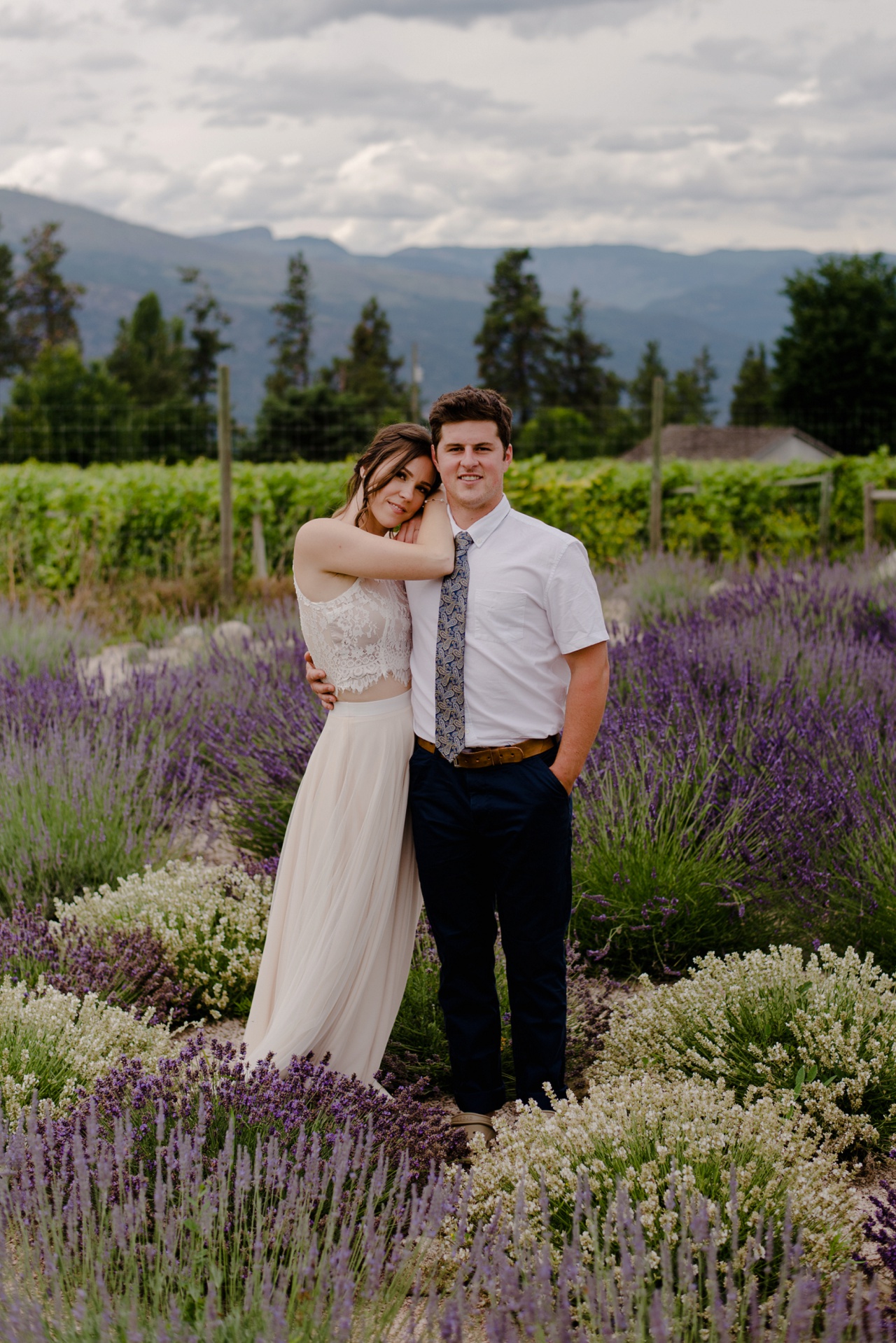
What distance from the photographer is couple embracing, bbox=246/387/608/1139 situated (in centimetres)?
264

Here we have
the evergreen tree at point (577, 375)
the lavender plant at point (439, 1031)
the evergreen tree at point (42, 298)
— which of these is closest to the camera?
the lavender plant at point (439, 1031)

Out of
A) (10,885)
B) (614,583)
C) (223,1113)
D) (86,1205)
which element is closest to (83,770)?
(10,885)

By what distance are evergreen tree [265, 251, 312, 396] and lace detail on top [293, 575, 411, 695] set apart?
93121 mm

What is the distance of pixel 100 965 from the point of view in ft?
10.6

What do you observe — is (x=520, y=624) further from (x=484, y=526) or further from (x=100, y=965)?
(x=100, y=965)

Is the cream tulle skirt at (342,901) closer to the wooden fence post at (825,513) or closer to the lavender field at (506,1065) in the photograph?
the lavender field at (506,1065)

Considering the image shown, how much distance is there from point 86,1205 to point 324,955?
1.04 m

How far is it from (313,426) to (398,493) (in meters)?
32.9

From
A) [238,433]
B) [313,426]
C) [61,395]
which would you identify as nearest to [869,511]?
[313,426]

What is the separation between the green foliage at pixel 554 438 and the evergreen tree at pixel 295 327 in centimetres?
3820

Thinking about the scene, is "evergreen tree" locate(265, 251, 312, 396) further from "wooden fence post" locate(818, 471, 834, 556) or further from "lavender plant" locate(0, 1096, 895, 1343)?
"lavender plant" locate(0, 1096, 895, 1343)

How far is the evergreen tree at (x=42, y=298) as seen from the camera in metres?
80.4

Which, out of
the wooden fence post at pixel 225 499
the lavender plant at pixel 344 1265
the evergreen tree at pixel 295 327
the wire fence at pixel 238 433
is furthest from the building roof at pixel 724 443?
the lavender plant at pixel 344 1265

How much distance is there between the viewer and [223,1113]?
239 cm
